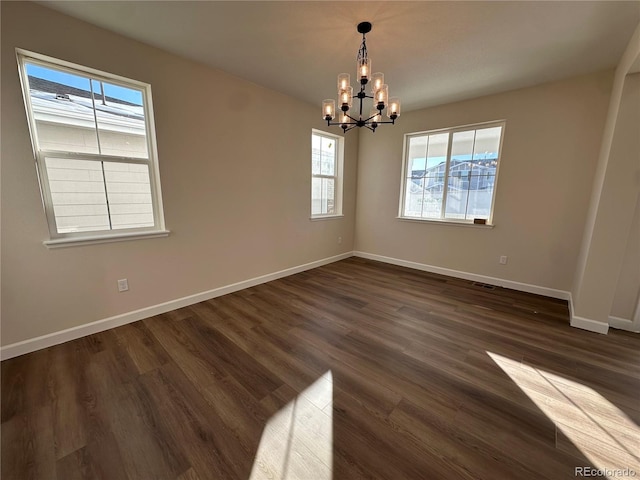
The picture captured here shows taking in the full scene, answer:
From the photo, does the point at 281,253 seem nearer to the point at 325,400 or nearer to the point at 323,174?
the point at 323,174

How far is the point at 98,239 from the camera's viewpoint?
2.28 metres

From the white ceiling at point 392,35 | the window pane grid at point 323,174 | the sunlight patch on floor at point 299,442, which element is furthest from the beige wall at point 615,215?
the window pane grid at point 323,174

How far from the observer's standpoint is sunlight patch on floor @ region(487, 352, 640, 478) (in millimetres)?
1316

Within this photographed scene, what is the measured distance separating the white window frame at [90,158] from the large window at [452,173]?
3.73m

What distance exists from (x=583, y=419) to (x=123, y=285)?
12.2 ft

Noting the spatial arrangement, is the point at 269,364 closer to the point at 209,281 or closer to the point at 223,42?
the point at 209,281

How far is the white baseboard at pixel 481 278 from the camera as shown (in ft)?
10.8

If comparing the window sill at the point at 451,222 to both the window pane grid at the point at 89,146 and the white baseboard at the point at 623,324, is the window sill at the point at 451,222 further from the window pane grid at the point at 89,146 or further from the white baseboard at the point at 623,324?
the window pane grid at the point at 89,146

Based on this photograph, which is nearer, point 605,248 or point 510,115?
point 605,248

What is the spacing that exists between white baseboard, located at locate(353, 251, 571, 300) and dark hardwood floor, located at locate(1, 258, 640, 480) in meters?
0.70

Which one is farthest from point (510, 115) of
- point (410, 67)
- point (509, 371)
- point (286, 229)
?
point (286, 229)

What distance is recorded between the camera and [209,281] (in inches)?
123

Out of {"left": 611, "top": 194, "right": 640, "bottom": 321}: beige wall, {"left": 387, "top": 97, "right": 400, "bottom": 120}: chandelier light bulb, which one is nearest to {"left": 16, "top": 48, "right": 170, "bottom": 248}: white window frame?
{"left": 387, "top": 97, "right": 400, "bottom": 120}: chandelier light bulb

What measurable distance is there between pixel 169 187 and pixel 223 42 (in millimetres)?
1485
